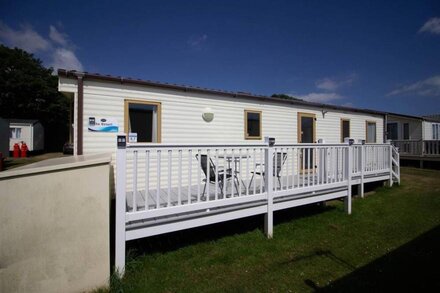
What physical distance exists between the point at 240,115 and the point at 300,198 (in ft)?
10.2

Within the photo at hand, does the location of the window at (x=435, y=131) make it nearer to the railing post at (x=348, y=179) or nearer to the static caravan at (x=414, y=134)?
the static caravan at (x=414, y=134)

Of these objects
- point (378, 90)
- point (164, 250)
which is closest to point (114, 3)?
point (164, 250)

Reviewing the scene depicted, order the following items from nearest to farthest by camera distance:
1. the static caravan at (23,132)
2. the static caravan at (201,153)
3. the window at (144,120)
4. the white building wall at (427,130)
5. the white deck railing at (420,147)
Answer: the static caravan at (201,153) < the window at (144,120) < the white deck railing at (420,147) < the white building wall at (427,130) < the static caravan at (23,132)

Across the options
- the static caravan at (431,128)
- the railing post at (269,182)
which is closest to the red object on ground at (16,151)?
the railing post at (269,182)

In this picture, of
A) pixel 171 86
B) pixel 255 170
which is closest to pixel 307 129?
pixel 171 86

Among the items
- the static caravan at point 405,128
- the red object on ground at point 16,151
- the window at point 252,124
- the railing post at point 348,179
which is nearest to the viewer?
the railing post at point 348,179

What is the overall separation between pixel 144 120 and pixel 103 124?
0.89 meters

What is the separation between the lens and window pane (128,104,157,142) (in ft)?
17.6

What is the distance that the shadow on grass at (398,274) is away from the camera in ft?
8.25

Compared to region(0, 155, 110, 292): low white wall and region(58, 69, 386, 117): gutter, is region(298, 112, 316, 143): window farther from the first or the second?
region(0, 155, 110, 292): low white wall

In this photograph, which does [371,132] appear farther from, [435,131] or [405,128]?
[435,131]

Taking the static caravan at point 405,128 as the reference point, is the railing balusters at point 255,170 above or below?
below

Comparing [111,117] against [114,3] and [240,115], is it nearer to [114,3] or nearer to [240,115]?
[240,115]

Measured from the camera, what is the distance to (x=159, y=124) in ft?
18.2
